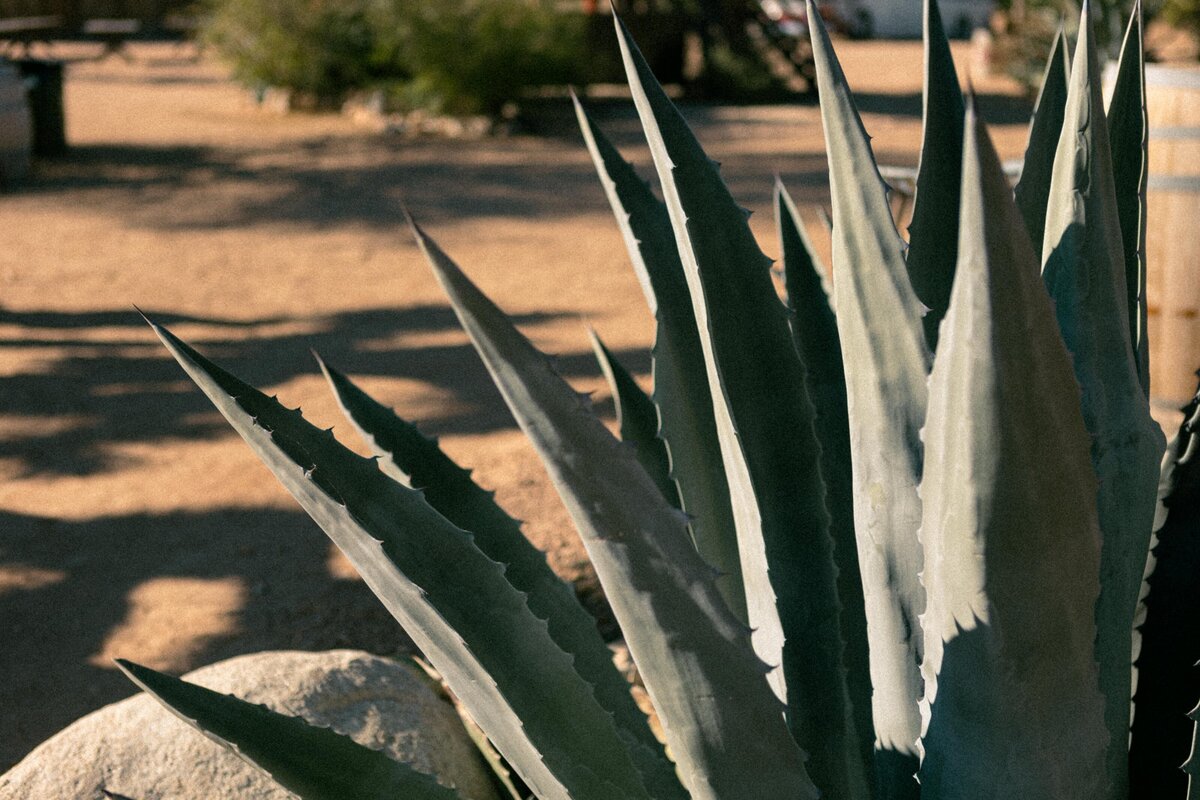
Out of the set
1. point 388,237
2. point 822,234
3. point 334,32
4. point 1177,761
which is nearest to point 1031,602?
point 1177,761

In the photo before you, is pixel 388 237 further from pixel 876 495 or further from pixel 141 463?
pixel 876 495

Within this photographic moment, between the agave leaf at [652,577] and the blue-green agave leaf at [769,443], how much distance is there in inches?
7.8

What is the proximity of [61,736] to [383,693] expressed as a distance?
51 cm

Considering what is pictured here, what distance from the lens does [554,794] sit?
1.27m

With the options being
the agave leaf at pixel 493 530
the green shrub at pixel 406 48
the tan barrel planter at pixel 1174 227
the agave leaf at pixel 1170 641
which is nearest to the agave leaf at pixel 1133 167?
the agave leaf at pixel 1170 641

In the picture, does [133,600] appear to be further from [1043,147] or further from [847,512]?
[1043,147]

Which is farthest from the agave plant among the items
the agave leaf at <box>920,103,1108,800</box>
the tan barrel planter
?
the tan barrel planter

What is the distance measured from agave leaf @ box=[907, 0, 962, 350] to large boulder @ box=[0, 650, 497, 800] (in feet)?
3.74

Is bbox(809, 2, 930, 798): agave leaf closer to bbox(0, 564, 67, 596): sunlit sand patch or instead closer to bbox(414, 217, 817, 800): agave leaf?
bbox(414, 217, 817, 800): agave leaf

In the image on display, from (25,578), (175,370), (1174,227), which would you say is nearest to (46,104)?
(175,370)

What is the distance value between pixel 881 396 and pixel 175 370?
479 centimetres

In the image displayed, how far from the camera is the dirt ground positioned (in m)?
3.26

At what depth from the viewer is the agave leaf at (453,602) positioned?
120 centimetres

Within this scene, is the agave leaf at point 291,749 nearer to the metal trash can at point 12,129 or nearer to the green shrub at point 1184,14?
the metal trash can at point 12,129
